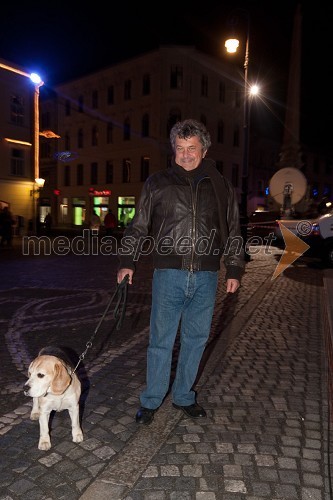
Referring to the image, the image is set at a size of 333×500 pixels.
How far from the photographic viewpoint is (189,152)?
3141 millimetres

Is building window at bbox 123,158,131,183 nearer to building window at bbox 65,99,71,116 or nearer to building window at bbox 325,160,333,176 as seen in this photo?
building window at bbox 65,99,71,116

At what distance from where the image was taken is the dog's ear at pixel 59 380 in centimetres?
272

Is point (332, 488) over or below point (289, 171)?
below

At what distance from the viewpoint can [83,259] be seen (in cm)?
1466

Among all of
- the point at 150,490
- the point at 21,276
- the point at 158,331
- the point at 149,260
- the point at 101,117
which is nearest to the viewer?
the point at 150,490

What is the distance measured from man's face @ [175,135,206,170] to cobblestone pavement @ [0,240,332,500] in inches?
79.4

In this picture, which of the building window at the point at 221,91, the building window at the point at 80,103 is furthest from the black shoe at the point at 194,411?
the building window at the point at 80,103

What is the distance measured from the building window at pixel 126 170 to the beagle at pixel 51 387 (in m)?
38.5

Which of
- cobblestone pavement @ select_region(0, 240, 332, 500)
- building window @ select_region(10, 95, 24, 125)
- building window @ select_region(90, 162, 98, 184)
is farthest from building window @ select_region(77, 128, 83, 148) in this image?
cobblestone pavement @ select_region(0, 240, 332, 500)

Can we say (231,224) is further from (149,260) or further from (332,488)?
(149,260)

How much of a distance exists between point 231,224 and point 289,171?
45.1 ft

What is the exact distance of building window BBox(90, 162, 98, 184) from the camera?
43688mm

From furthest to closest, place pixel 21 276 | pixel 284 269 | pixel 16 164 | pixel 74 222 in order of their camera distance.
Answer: pixel 74 222
pixel 16 164
pixel 284 269
pixel 21 276

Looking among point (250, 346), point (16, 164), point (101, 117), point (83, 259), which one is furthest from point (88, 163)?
point (250, 346)
